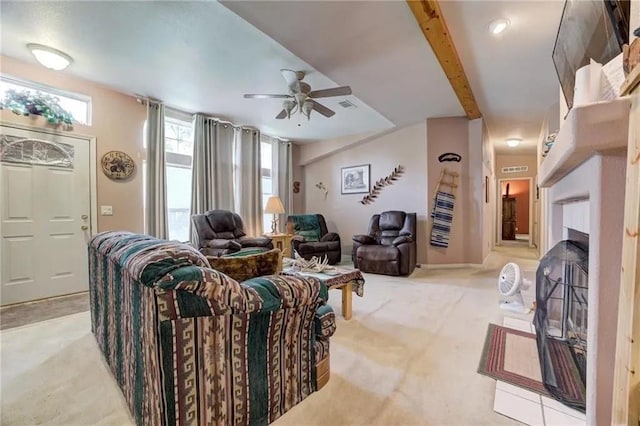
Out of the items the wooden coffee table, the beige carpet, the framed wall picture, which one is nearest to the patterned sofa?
the beige carpet

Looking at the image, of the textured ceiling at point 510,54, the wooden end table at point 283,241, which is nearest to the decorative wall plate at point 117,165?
the wooden end table at point 283,241

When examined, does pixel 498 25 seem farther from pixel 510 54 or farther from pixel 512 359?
pixel 512 359

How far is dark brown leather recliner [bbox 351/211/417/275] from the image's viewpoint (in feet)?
13.9

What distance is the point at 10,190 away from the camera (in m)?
3.03

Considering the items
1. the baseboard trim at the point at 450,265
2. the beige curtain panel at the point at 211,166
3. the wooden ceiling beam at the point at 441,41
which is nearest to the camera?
the wooden ceiling beam at the point at 441,41

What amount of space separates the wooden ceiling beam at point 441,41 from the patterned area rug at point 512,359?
2494mm

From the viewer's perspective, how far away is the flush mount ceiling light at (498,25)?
233 cm

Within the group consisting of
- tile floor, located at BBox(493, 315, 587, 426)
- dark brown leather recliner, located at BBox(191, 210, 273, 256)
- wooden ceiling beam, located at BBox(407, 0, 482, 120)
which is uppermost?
wooden ceiling beam, located at BBox(407, 0, 482, 120)

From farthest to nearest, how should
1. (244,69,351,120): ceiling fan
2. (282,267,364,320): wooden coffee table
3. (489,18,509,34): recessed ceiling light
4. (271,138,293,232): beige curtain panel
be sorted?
(271,138,293,232): beige curtain panel → (244,69,351,120): ceiling fan → (282,267,364,320): wooden coffee table → (489,18,509,34): recessed ceiling light

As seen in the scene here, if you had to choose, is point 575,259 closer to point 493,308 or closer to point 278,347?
point 493,308

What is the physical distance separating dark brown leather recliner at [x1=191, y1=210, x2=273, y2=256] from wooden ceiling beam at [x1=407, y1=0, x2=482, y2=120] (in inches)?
123

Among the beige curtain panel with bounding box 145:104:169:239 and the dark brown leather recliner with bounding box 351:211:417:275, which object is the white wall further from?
the beige curtain panel with bounding box 145:104:169:239

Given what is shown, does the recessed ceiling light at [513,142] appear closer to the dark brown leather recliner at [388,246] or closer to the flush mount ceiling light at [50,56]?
the dark brown leather recliner at [388,246]

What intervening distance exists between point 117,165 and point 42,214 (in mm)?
948
